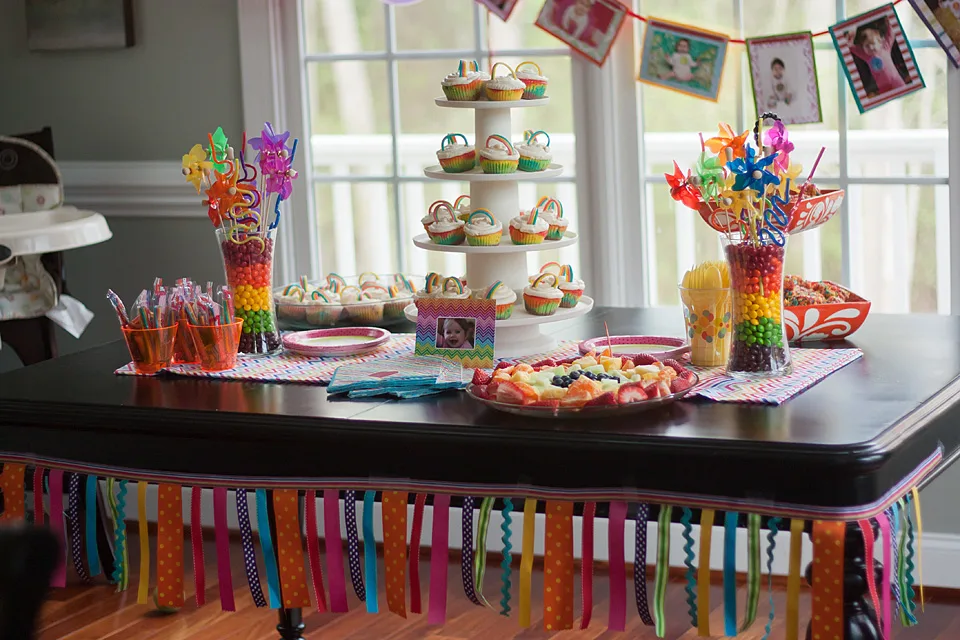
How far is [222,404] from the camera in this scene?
6.52ft

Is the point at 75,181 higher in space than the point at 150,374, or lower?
higher

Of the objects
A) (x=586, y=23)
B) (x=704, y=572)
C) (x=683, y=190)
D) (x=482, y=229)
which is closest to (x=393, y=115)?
(x=586, y=23)

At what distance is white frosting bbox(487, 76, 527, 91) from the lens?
7.18 ft

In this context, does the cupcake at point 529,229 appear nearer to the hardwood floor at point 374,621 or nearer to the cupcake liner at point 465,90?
the cupcake liner at point 465,90

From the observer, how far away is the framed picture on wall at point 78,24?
360cm

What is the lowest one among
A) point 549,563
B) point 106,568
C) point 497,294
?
point 106,568

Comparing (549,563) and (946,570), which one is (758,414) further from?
(946,570)

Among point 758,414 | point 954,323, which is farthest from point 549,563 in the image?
point 954,323

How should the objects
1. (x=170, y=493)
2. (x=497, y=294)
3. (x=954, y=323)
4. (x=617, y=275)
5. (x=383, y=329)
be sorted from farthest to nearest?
(x=617, y=275), (x=383, y=329), (x=954, y=323), (x=497, y=294), (x=170, y=493)

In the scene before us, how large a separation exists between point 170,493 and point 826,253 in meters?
1.79

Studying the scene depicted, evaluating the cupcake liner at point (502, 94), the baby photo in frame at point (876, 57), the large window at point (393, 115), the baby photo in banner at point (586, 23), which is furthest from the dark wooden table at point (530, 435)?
the large window at point (393, 115)

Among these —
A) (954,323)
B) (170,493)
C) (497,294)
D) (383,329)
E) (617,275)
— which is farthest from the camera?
(617,275)

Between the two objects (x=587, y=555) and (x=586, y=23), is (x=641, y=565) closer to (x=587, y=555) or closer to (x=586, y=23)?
(x=587, y=555)

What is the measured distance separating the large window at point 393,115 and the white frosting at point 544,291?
1123 millimetres
